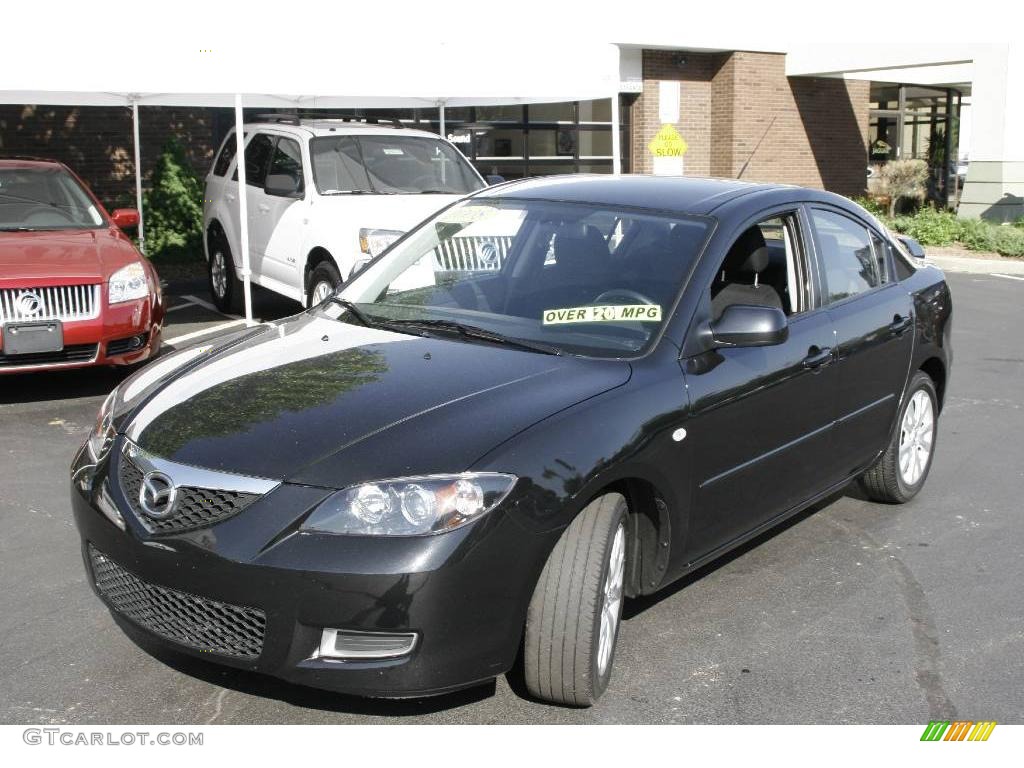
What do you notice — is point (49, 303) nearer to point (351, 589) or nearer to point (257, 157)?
point (257, 157)

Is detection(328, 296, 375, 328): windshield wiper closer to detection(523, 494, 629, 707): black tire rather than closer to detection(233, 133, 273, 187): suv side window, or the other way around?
detection(523, 494, 629, 707): black tire

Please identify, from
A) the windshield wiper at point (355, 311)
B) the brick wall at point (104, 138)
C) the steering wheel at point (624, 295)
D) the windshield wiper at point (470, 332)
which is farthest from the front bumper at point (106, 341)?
the brick wall at point (104, 138)

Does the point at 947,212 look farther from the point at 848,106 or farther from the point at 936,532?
the point at 936,532

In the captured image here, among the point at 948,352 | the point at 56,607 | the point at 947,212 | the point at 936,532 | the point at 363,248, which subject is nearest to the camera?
the point at 56,607

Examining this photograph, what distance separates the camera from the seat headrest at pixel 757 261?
5.06 m

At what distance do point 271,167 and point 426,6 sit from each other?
6.83 feet

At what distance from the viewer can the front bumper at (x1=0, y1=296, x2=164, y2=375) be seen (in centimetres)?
792

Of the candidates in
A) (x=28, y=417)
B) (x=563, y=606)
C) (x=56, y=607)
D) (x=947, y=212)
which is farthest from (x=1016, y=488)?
(x=947, y=212)

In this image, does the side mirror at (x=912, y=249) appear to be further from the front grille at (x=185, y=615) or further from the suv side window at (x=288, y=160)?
the suv side window at (x=288, y=160)

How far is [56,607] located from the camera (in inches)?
183

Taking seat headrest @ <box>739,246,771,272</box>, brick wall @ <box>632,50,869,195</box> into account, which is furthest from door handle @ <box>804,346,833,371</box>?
brick wall @ <box>632,50,869,195</box>

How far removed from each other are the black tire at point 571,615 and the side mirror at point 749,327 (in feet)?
3.08

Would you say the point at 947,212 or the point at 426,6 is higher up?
the point at 426,6
